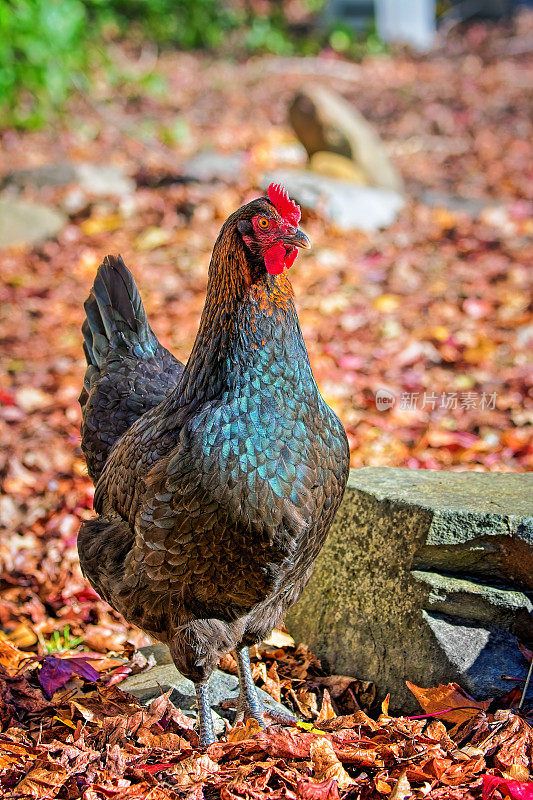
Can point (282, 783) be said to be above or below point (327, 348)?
below

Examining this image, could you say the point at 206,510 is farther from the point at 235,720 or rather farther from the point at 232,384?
the point at 235,720

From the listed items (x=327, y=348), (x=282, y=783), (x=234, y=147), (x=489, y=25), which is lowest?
(x=282, y=783)

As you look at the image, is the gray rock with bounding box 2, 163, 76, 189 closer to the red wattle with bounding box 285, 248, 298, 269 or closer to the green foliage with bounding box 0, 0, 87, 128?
the green foliage with bounding box 0, 0, 87, 128

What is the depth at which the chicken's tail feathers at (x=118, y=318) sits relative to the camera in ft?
11.4

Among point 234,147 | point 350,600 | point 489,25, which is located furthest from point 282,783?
point 489,25

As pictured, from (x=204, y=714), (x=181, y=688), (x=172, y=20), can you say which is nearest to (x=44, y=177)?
(x=181, y=688)

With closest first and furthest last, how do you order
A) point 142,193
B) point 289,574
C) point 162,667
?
1. point 289,574
2. point 162,667
3. point 142,193

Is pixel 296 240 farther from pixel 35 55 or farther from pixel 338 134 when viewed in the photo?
pixel 35 55

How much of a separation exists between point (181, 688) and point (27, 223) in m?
5.92

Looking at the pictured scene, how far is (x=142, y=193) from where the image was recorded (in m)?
8.44

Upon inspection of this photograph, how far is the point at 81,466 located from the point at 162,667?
1790mm

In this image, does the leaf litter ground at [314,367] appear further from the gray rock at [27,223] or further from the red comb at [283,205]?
the red comb at [283,205]

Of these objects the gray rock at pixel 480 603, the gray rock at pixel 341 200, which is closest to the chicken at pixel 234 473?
the gray rock at pixel 480 603

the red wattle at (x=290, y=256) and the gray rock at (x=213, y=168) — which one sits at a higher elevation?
the gray rock at (x=213, y=168)
